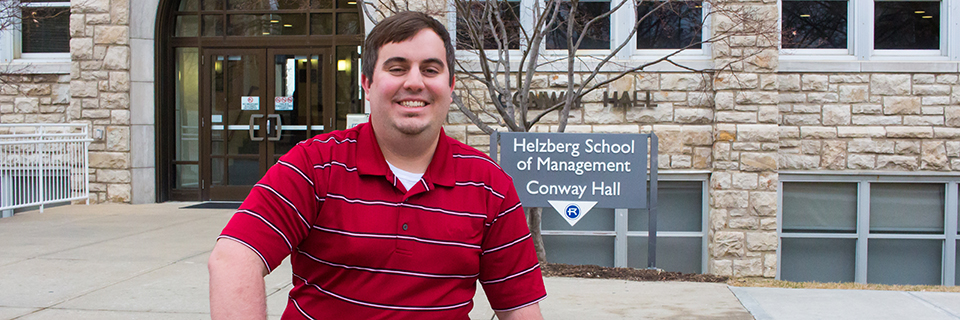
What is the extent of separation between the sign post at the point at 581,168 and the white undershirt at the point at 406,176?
3.77 metres

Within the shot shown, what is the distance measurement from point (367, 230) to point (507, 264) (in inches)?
15.8

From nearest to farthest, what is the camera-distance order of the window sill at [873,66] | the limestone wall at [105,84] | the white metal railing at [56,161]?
the window sill at [873,66] → the white metal railing at [56,161] → the limestone wall at [105,84]

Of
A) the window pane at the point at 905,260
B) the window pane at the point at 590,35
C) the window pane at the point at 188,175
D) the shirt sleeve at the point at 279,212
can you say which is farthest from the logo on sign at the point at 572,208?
the window pane at the point at 188,175

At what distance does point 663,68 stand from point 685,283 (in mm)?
4008

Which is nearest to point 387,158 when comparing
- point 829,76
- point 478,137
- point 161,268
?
point 161,268

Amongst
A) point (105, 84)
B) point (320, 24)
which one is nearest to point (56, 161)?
point (105, 84)

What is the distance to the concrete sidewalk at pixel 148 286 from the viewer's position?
4129 mm

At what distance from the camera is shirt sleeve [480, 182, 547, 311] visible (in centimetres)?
180

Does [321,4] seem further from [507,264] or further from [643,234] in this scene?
[507,264]

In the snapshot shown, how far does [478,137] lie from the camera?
8.63 meters

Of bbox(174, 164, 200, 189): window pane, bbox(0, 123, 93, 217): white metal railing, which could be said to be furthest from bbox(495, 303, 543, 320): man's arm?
bbox(174, 164, 200, 189): window pane

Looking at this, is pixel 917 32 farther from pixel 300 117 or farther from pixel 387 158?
→ pixel 387 158

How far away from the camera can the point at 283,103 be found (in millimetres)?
9711

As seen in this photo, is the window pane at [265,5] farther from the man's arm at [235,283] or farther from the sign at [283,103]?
the man's arm at [235,283]
